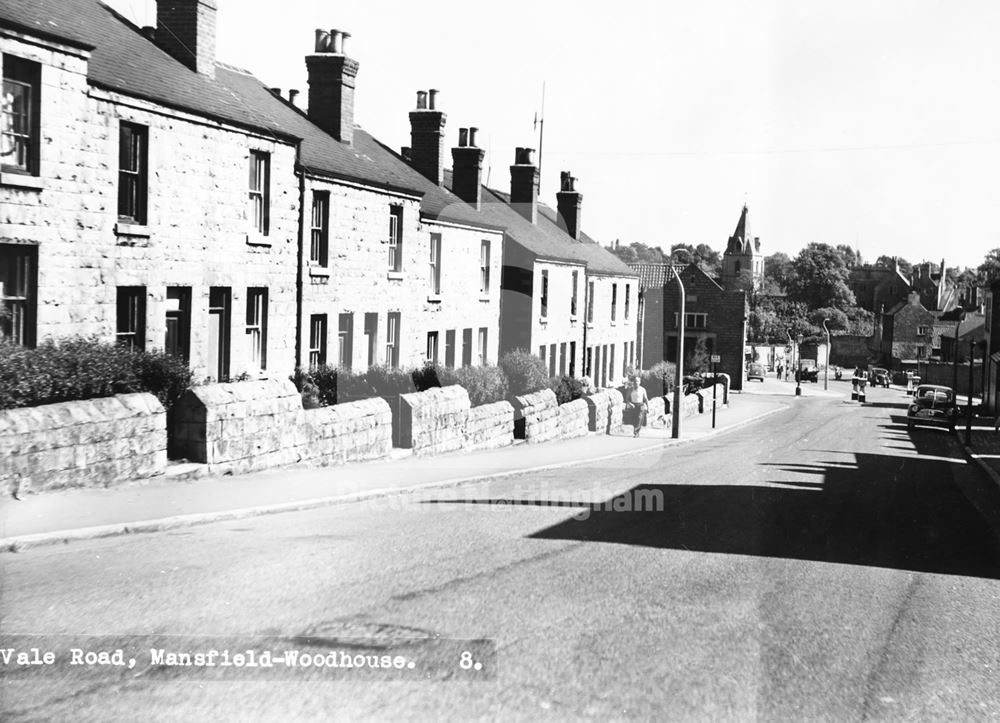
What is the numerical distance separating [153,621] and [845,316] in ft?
458

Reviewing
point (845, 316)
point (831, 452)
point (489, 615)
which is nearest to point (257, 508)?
point (489, 615)

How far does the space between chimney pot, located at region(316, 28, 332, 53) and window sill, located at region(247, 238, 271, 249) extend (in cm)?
813

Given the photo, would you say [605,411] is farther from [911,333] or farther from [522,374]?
[911,333]

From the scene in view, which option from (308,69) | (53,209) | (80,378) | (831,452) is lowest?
(831,452)

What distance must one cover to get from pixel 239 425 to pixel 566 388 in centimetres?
1899

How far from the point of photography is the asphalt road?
630 cm

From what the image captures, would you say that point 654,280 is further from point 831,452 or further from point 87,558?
point 87,558

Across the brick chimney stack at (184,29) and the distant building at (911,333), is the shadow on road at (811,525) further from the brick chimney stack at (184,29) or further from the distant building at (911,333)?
the distant building at (911,333)

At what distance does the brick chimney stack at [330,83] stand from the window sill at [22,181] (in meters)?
12.9

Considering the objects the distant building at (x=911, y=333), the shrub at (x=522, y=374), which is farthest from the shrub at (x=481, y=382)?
the distant building at (x=911, y=333)

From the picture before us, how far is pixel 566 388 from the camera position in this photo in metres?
33.0

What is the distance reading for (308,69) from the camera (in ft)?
93.0

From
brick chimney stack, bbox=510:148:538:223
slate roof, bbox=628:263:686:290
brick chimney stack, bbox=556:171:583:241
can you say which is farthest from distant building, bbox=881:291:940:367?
brick chimney stack, bbox=510:148:538:223

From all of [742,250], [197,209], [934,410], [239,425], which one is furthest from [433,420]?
[742,250]
